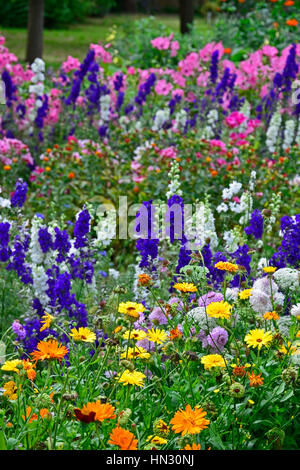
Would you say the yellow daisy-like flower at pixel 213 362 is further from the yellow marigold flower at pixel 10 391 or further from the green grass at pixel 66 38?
the green grass at pixel 66 38

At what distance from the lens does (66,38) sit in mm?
19547

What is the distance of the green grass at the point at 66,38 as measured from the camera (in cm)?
1630

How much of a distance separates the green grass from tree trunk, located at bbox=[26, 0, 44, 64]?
10.4 feet

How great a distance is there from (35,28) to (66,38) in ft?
29.5

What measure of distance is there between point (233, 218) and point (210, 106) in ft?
5.93

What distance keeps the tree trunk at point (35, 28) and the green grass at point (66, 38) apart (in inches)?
125

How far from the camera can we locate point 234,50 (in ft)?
32.9

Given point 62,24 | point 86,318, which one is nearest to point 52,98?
point 86,318

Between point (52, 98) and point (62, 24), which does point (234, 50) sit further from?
point (62, 24)

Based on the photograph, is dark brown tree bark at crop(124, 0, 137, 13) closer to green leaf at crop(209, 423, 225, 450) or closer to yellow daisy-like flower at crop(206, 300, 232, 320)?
yellow daisy-like flower at crop(206, 300, 232, 320)

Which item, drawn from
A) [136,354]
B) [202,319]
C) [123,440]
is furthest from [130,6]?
[123,440]

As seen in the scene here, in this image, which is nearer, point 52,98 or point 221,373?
point 221,373

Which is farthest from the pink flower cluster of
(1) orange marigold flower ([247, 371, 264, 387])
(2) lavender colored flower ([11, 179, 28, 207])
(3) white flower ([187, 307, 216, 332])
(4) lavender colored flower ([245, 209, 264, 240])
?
(1) orange marigold flower ([247, 371, 264, 387])

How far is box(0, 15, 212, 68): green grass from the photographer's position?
53.5 feet
